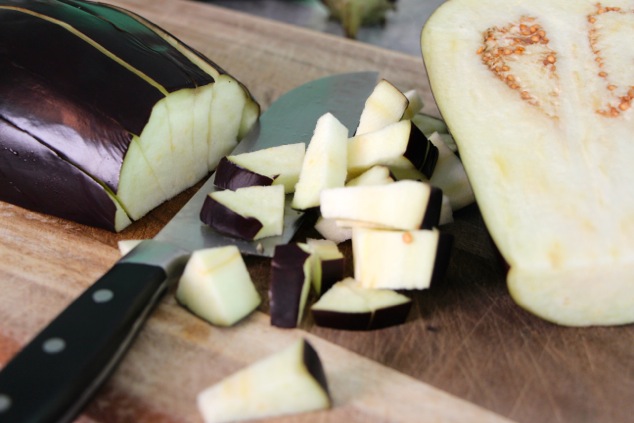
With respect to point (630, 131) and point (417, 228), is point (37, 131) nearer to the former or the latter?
point (417, 228)

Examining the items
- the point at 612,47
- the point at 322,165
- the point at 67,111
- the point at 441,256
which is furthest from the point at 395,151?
the point at 67,111

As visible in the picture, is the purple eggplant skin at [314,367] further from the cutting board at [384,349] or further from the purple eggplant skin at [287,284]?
the purple eggplant skin at [287,284]

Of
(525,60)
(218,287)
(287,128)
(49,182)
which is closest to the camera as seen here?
(218,287)

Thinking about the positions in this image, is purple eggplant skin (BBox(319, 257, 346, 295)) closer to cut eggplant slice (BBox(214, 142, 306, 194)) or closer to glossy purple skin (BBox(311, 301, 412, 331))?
glossy purple skin (BBox(311, 301, 412, 331))

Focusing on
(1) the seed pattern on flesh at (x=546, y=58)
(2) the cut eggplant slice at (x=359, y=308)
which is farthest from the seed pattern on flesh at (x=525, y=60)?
(2) the cut eggplant slice at (x=359, y=308)

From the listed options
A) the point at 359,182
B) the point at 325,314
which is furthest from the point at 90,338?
the point at 359,182

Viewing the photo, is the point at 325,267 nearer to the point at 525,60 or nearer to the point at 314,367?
the point at 314,367

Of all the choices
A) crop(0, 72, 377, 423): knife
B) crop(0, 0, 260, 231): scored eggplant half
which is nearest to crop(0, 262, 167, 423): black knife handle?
crop(0, 72, 377, 423): knife
